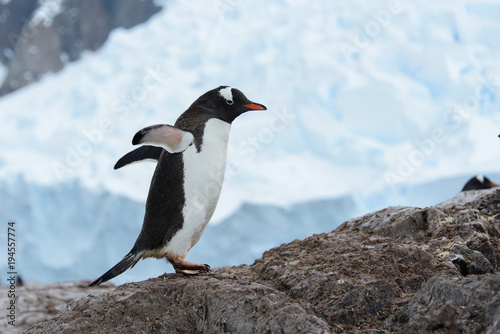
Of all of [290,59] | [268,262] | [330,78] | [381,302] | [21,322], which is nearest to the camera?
[381,302]

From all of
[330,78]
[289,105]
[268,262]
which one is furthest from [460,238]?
[330,78]

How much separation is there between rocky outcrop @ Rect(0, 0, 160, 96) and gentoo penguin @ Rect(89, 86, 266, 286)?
67.0 ft

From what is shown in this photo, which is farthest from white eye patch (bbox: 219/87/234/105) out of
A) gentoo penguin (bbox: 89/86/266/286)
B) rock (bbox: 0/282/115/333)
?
rock (bbox: 0/282/115/333)

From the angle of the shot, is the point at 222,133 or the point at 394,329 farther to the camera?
the point at 222,133

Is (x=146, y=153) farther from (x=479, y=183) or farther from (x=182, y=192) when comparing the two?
(x=479, y=183)

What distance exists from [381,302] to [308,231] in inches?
411

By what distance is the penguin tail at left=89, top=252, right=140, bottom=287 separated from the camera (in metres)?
2.18

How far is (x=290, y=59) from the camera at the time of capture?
15.0 metres

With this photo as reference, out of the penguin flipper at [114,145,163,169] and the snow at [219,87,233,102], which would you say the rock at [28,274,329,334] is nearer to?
the penguin flipper at [114,145,163,169]

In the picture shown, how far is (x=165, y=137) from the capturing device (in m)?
2.21

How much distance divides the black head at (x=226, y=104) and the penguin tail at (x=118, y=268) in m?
0.68

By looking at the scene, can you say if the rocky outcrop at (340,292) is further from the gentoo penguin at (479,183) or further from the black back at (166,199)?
the gentoo penguin at (479,183)

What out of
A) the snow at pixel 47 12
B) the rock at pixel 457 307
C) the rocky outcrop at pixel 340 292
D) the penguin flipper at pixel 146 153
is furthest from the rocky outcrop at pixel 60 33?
the rock at pixel 457 307

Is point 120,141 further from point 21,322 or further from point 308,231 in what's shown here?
point 21,322
